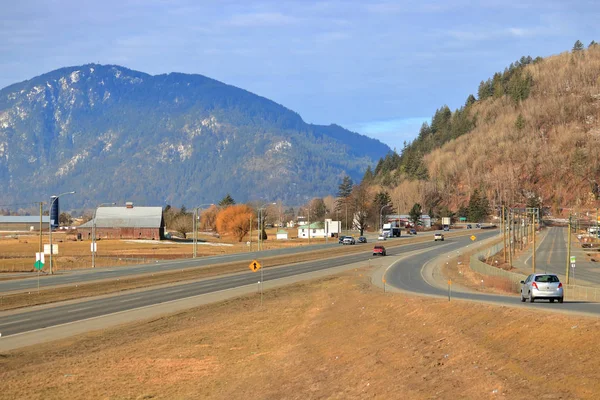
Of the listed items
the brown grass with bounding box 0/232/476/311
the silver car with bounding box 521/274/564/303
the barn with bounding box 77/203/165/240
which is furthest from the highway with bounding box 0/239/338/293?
the barn with bounding box 77/203/165/240

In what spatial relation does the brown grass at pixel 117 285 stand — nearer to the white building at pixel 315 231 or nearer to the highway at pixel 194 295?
the highway at pixel 194 295

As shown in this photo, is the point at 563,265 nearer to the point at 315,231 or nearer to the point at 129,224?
the point at 315,231

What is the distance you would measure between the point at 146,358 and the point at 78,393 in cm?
572

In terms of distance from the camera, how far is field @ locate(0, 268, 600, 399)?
20016 millimetres

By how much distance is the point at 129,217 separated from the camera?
17312cm

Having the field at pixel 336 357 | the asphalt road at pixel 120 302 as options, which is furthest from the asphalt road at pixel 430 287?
the asphalt road at pixel 120 302

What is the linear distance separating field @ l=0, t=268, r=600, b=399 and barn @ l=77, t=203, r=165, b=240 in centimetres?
13011

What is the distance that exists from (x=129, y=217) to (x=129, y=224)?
112 inches

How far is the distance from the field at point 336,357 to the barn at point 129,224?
130106 mm

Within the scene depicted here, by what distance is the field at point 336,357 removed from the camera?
65.7 ft

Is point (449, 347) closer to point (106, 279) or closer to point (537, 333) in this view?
point (537, 333)

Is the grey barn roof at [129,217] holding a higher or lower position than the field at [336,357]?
higher

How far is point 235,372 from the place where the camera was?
27625 mm

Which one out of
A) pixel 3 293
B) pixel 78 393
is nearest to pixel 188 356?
pixel 78 393
